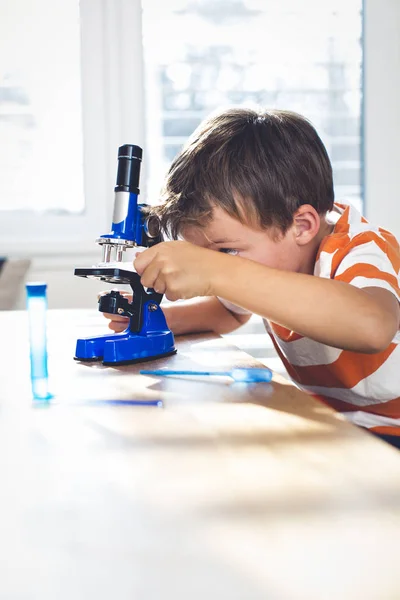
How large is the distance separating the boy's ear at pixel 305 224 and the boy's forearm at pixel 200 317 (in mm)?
256

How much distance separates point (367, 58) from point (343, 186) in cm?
48

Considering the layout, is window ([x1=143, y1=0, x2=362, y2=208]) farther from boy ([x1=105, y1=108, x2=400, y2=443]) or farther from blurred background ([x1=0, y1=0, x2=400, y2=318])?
boy ([x1=105, y1=108, x2=400, y2=443])

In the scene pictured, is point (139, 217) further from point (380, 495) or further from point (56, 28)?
point (56, 28)

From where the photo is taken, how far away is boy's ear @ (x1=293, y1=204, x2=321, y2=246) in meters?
1.24

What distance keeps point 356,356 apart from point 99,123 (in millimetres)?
1670

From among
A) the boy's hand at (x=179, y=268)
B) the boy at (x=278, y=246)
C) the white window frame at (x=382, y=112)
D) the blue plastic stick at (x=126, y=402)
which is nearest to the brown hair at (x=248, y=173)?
the boy at (x=278, y=246)

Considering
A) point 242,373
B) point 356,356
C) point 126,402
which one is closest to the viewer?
point 126,402

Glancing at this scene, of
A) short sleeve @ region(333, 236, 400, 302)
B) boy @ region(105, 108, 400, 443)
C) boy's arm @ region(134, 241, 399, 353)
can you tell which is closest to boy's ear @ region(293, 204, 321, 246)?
boy @ region(105, 108, 400, 443)

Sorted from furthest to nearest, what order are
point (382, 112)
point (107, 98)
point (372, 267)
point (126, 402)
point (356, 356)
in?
point (382, 112) < point (107, 98) < point (356, 356) < point (372, 267) < point (126, 402)

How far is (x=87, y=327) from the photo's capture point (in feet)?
4.60

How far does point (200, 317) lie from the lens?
1391 millimetres

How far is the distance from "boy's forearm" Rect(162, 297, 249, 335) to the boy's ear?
0.26 metres

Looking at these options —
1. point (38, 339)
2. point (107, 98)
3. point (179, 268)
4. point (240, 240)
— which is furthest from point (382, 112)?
point (38, 339)

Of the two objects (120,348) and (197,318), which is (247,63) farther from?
(120,348)
